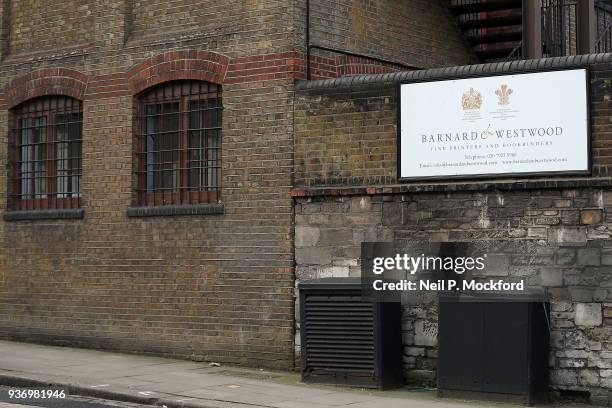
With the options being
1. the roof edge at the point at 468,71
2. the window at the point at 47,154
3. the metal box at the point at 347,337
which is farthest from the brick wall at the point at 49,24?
the metal box at the point at 347,337

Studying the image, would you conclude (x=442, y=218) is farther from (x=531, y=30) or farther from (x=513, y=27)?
(x=513, y=27)

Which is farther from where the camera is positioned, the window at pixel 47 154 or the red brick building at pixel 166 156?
the window at pixel 47 154

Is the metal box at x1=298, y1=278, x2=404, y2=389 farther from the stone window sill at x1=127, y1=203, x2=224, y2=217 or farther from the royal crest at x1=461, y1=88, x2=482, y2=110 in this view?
the royal crest at x1=461, y1=88, x2=482, y2=110

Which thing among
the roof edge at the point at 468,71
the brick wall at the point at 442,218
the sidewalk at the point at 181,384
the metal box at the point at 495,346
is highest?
the roof edge at the point at 468,71

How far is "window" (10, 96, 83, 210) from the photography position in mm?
15680

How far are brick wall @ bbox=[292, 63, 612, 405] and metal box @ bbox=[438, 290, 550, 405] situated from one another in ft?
1.39

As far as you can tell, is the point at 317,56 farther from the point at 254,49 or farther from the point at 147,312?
the point at 147,312

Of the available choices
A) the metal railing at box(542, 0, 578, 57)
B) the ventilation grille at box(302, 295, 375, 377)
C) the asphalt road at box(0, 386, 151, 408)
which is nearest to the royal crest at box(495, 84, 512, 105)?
the ventilation grille at box(302, 295, 375, 377)

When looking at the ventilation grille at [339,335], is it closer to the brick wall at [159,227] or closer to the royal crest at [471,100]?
the brick wall at [159,227]

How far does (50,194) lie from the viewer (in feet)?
52.2

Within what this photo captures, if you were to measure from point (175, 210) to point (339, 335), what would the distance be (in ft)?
11.4

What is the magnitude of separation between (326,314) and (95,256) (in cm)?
456

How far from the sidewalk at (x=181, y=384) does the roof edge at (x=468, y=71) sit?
12.0 ft

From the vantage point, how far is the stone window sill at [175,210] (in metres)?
13.9
